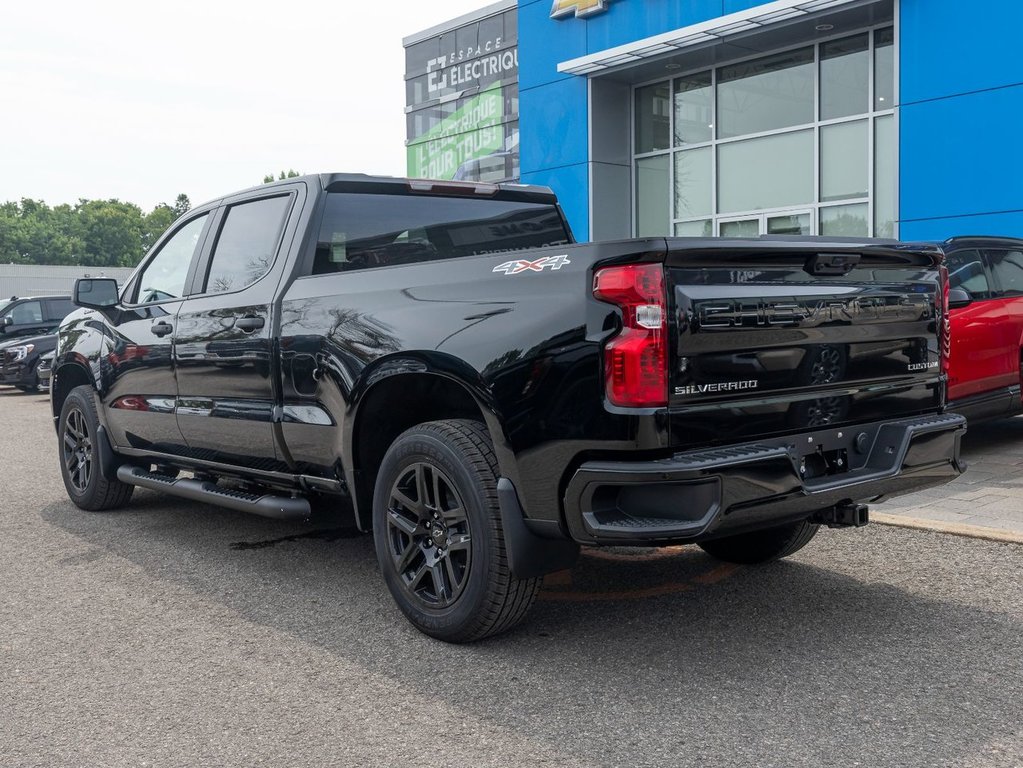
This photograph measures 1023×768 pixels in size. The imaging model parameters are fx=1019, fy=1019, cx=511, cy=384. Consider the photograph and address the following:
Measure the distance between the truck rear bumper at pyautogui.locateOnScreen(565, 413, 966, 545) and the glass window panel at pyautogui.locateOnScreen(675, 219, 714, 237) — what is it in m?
14.1

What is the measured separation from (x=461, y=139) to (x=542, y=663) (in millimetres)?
24227

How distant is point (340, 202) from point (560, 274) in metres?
1.94

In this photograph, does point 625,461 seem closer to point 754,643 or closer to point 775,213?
point 754,643

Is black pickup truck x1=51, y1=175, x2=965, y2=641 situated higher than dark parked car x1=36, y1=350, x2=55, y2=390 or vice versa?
black pickup truck x1=51, y1=175, x2=965, y2=641

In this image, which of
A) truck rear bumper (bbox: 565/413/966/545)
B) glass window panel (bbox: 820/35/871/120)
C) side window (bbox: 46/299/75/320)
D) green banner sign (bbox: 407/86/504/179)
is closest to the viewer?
truck rear bumper (bbox: 565/413/966/545)

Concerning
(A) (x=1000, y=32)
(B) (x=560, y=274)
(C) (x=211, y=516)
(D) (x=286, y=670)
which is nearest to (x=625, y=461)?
(B) (x=560, y=274)

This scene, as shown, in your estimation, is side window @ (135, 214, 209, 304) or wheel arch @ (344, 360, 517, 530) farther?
side window @ (135, 214, 209, 304)

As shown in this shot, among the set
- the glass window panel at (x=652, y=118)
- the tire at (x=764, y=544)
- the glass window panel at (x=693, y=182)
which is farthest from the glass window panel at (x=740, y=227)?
the tire at (x=764, y=544)

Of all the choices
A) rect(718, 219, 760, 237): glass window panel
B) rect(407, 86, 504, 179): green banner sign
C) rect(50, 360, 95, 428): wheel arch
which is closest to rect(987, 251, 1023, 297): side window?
rect(50, 360, 95, 428): wheel arch

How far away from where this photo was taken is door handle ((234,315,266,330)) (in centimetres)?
492

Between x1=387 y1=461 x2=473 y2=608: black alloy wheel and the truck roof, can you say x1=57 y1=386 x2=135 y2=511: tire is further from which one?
x1=387 y1=461 x2=473 y2=608: black alloy wheel

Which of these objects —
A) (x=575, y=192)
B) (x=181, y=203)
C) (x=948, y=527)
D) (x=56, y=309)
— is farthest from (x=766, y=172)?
(x=181, y=203)

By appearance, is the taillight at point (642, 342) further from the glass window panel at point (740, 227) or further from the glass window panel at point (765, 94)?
the glass window panel at point (740, 227)

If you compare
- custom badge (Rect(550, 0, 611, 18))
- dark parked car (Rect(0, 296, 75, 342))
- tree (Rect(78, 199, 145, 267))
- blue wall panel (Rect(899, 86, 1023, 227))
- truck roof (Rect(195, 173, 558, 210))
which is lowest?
dark parked car (Rect(0, 296, 75, 342))
